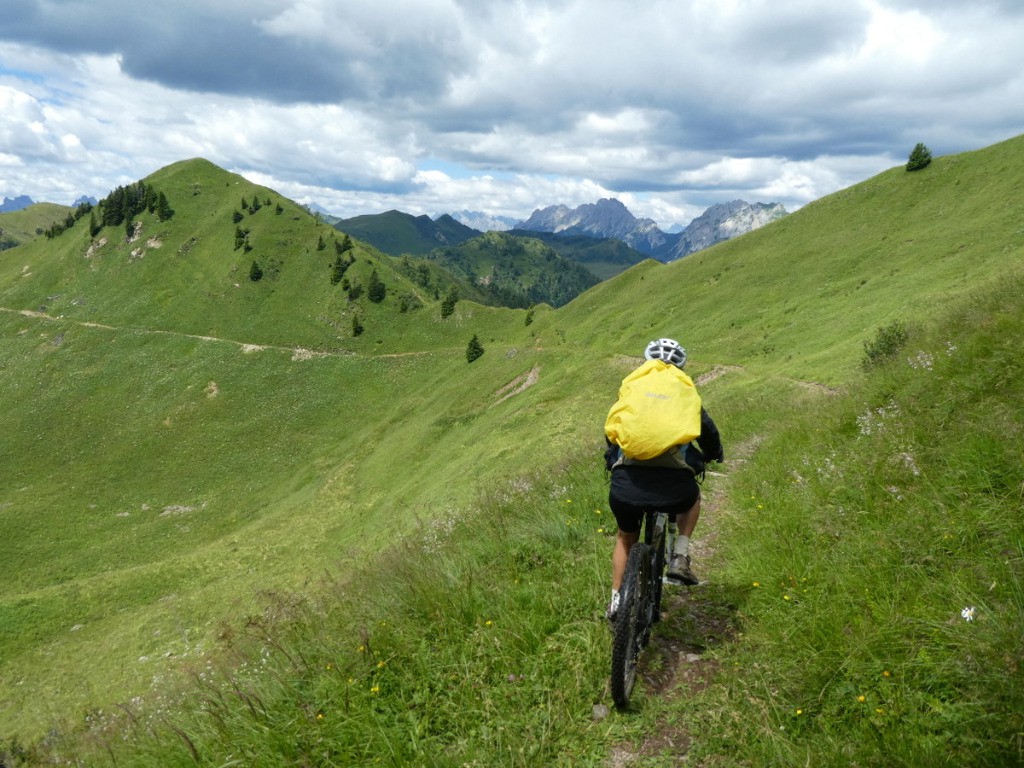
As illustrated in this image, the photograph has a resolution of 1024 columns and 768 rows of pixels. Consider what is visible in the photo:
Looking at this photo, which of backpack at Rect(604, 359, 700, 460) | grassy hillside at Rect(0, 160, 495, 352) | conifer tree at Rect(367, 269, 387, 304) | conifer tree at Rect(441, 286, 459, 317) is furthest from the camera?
conifer tree at Rect(367, 269, 387, 304)

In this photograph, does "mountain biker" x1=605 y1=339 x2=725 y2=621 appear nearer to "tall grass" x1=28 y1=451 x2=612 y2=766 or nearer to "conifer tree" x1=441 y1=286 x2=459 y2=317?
"tall grass" x1=28 y1=451 x2=612 y2=766

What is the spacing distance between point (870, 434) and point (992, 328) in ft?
8.16

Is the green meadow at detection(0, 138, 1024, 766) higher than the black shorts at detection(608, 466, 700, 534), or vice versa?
the black shorts at detection(608, 466, 700, 534)

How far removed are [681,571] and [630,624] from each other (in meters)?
1.21

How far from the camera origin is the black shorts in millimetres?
5391

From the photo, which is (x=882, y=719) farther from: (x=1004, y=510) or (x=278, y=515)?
(x=278, y=515)

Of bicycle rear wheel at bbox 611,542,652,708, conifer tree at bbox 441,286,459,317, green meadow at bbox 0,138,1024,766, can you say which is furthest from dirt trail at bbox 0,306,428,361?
bicycle rear wheel at bbox 611,542,652,708

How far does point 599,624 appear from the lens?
234 inches

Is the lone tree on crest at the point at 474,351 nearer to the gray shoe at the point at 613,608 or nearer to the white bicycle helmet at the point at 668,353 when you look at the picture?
the white bicycle helmet at the point at 668,353

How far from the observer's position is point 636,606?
17.0ft

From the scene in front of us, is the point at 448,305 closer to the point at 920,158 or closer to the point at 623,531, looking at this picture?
the point at 920,158

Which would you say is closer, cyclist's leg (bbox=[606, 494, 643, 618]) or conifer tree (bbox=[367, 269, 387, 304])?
cyclist's leg (bbox=[606, 494, 643, 618])

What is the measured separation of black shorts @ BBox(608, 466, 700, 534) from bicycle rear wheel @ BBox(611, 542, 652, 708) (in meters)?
0.33

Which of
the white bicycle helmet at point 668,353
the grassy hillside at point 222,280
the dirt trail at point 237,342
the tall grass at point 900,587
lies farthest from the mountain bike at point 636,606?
the grassy hillside at point 222,280
